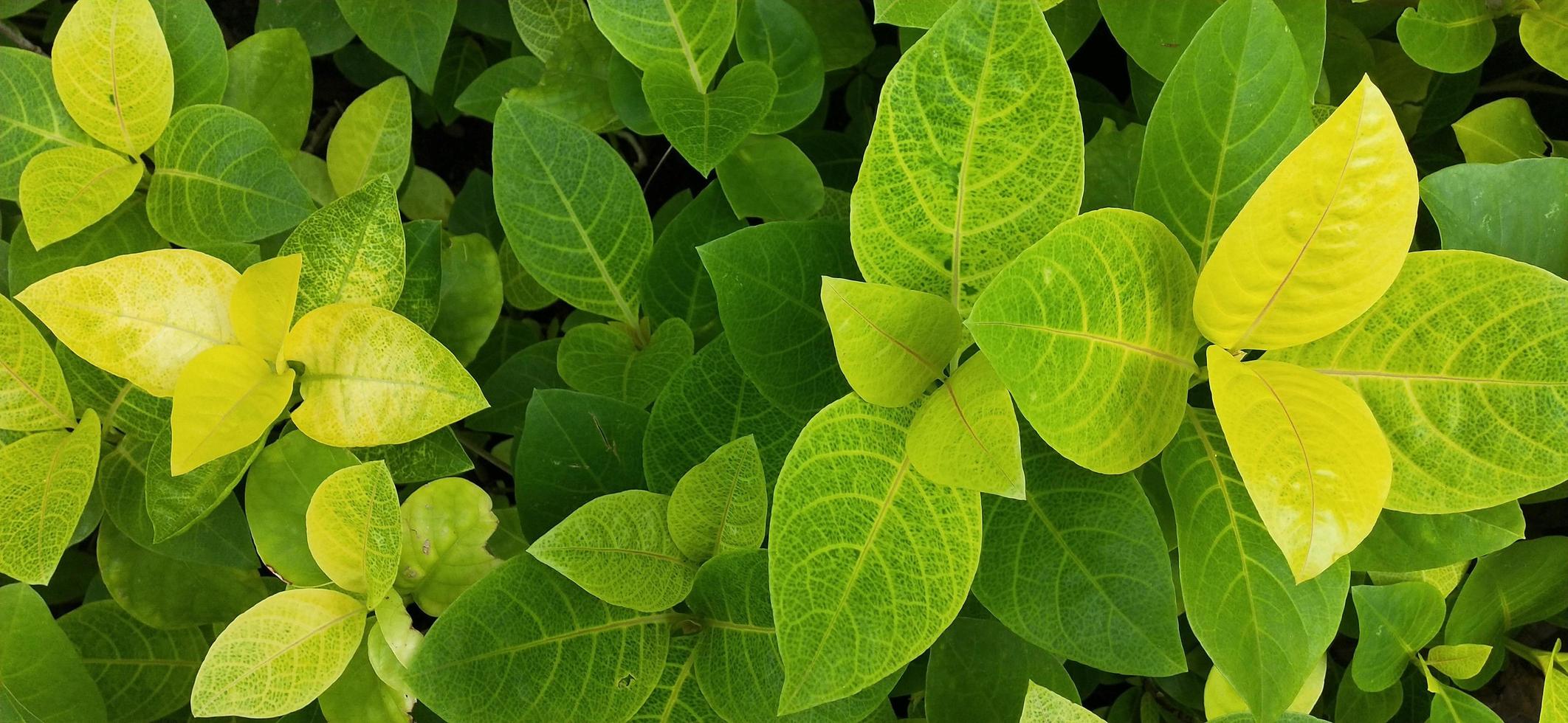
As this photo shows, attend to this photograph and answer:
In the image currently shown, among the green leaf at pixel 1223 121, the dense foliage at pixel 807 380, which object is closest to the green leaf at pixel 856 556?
the dense foliage at pixel 807 380

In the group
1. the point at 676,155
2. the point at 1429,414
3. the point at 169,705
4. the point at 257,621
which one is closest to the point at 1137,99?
the point at 1429,414

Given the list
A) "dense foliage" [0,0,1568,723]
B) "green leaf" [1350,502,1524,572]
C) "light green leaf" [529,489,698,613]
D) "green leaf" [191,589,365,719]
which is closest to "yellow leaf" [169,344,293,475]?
"dense foliage" [0,0,1568,723]

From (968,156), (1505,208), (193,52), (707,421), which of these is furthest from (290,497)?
(1505,208)

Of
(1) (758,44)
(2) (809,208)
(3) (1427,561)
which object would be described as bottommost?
(3) (1427,561)

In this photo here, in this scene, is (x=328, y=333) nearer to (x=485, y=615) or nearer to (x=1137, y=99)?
(x=485, y=615)

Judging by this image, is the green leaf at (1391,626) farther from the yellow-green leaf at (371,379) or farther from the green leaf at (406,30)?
the green leaf at (406,30)

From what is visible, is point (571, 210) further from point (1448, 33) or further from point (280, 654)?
point (1448, 33)
